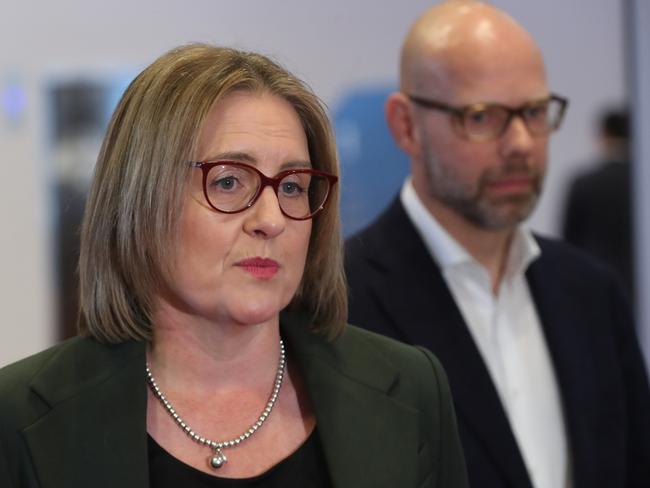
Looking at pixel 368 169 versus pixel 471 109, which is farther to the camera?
pixel 368 169

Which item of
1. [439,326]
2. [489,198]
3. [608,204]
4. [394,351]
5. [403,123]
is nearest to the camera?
[394,351]

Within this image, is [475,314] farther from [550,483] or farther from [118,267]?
[118,267]

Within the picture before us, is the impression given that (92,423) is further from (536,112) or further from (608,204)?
(608,204)

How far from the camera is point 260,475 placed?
188cm

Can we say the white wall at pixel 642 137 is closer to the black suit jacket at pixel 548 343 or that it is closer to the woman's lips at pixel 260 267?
the black suit jacket at pixel 548 343

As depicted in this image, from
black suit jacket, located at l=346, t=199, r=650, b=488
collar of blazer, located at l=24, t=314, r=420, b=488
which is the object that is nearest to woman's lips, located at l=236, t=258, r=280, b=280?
collar of blazer, located at l=24, t=314, r=420, b=488

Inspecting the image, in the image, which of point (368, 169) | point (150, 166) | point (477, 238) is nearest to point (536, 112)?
point (477, 238)

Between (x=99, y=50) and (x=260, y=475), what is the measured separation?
111 inches

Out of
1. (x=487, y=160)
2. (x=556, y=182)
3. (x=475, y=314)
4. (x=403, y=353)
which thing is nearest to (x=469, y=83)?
(x=487, y=160)

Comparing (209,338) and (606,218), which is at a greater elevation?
(209,338)

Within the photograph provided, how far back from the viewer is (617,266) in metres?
5.27

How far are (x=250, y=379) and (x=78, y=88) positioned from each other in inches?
107

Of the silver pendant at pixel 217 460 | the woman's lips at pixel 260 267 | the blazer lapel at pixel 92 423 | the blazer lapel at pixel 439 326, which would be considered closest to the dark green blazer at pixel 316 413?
the blazer lapel at pixel 92 423

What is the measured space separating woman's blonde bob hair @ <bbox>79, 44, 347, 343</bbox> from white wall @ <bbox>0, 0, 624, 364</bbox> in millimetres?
2283
